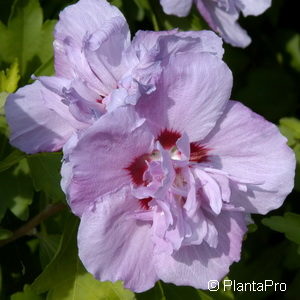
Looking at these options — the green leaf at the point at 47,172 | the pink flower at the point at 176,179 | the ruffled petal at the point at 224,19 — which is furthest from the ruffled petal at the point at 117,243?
the ruffled petal at the point at 224,19

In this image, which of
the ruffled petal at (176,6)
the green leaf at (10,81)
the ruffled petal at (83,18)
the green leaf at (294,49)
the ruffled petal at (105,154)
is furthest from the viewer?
the green leaf at (294,49)

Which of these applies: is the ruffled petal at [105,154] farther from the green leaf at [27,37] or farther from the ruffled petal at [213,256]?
the green leaf at [27,37]

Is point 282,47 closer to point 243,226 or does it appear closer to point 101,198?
point 243,226

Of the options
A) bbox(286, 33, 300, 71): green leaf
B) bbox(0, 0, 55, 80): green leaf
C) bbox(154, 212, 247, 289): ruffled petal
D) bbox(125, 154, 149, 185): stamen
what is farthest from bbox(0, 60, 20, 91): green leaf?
bbox(286, 33, 300, 71): green leaf

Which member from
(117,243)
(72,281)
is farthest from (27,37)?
(117,243)

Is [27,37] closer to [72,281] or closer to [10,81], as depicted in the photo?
[10,81]

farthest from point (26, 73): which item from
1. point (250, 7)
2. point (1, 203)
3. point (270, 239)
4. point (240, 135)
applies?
point (270, 239)
